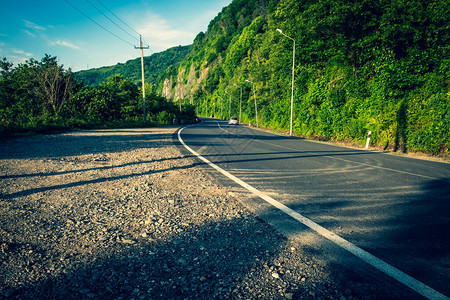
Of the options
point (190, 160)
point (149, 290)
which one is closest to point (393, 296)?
point (149, 290)

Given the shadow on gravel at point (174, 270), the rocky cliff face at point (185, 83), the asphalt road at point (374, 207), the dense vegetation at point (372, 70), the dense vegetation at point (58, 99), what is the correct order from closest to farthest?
the shadow on gravel at point (174, 270)
the asphalt road at point (374, 207)
the dense vegetation at point (372, 70)
the dense vegetation at point (58, 99)
the rocky cliff face at point (185, 83)

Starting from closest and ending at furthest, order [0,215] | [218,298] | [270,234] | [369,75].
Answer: [218,298], [270,234], [0,215], [369,75]

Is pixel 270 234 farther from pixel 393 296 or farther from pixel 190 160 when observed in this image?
pixel 190 160

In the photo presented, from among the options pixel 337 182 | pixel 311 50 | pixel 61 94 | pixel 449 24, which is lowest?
A: pixel 337 182

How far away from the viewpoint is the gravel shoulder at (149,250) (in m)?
1.85

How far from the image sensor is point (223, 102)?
83.7 m

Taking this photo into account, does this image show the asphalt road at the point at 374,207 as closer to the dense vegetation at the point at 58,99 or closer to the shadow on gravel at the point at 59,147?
the shadow on gravel at the point at 59,147

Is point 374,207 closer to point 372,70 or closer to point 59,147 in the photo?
point 59,147

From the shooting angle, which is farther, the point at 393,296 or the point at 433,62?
the point at 433,62

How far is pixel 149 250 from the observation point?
2.39m

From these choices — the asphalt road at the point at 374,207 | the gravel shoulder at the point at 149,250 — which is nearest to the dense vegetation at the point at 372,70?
the asphalt road at the point at 374,207

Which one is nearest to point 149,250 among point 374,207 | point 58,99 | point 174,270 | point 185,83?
point 174,270

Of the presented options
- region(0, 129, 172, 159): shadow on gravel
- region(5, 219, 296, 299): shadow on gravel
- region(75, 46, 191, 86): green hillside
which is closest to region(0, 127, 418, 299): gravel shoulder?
region(5, 219, 296, 299): shadow on gravel

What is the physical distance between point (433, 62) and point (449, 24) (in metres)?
1.93
